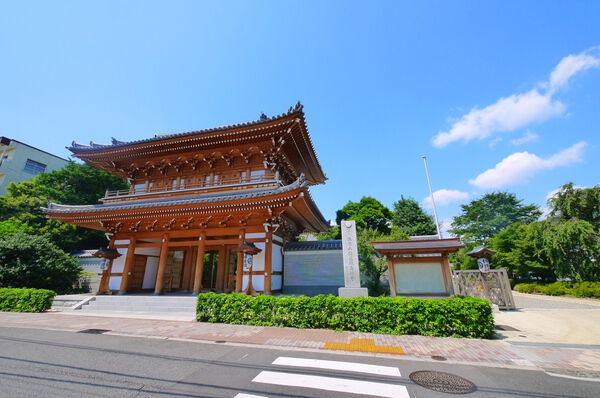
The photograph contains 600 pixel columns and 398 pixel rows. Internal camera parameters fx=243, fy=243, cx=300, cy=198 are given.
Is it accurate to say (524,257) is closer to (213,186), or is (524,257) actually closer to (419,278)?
(419,278)

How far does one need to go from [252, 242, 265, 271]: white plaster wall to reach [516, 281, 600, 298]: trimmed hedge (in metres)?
23.3

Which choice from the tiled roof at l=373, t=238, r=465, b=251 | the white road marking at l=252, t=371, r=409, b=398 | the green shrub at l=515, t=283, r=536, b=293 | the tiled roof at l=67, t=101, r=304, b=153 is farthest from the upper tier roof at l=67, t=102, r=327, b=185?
the green shrub at l=515, t=283, r=536, b=293

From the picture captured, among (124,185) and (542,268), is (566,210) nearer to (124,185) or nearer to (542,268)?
(542,268)

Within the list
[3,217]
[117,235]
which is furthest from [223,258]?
[3,217]

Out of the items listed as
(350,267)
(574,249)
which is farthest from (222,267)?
(574,249)

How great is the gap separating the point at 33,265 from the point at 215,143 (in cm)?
1240

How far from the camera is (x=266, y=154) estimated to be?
14305 mm

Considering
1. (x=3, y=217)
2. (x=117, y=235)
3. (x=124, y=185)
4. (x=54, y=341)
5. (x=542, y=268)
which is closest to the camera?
(x=54, y=341)

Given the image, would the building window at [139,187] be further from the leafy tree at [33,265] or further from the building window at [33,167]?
the building window at [33,167]

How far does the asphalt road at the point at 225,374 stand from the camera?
3.89 meters

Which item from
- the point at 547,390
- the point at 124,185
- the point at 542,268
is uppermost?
the point at 124,185

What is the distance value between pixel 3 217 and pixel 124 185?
10.7 meters

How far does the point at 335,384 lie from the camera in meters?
4.18

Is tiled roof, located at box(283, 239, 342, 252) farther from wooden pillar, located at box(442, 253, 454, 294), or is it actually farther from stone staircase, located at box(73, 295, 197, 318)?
stone staircase, located at box(73, 295, 197, 318)
